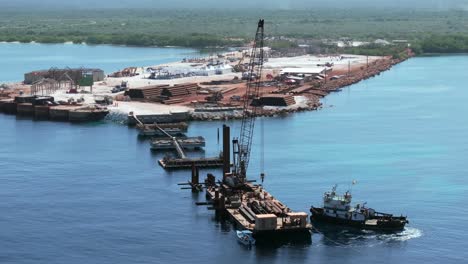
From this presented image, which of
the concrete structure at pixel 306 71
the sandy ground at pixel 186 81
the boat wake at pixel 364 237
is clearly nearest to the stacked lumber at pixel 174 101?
the sandy ground at pixel 186 81

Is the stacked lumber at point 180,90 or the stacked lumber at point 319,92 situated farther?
the stacked lumber at point 319,92

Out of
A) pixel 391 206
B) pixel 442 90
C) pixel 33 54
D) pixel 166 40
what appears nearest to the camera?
pixel 391 206

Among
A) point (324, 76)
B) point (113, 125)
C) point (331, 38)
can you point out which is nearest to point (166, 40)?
point (331, 38)

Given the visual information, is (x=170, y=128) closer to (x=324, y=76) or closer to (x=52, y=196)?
(x=52, y=196)

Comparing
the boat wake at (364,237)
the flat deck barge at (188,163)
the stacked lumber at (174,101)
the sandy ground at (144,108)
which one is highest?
the stacked lumber at (174,101)

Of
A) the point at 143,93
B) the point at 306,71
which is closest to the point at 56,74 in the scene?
the point at 143,93

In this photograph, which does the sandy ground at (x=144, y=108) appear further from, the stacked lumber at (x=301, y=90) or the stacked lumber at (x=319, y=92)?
the stacked lumber at (x=319, y=92)

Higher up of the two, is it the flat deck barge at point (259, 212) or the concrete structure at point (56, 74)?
the concrete structure at point (56, 74)

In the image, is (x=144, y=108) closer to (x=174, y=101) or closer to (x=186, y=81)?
(x=174, y=101)

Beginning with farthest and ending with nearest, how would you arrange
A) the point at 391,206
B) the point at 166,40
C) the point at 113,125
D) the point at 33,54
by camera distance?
1. the point at 166,40
2. the point at 33,54
3. the point at 113,125
4. the point at 391,206
